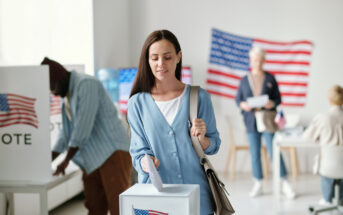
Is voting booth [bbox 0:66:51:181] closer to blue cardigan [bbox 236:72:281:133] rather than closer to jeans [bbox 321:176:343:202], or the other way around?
jeans [bbox 321:176:343:202]

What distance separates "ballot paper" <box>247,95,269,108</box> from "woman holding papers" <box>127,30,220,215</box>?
3.20 metres

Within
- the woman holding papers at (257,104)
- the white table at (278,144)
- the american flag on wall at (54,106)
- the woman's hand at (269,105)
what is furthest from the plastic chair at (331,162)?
the american flag on wall at (54,106)

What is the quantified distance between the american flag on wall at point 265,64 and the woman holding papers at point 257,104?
149 centimetres

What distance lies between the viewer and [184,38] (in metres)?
6.71

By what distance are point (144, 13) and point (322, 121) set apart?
3.71 meters

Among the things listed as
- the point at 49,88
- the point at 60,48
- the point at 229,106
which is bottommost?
the point at 229,106

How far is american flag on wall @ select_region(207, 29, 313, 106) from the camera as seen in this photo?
652 centimetres

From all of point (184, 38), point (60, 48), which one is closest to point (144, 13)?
point (184, 38)

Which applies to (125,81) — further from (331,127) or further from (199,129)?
(199,129)

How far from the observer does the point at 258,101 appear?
16.2ft

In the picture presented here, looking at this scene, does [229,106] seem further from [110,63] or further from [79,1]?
[79,1]

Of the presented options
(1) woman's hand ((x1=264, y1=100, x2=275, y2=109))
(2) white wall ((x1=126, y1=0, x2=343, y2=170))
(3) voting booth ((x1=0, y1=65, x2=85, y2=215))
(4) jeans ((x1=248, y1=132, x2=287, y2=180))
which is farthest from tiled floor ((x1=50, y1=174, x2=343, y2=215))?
(3) voting booth ((x1=0, y1=65, x2=85, y2=215))

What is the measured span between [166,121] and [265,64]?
16.8 feet

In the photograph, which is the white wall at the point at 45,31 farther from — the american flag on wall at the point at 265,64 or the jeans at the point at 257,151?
the american flag on wall at the point at 265,64
